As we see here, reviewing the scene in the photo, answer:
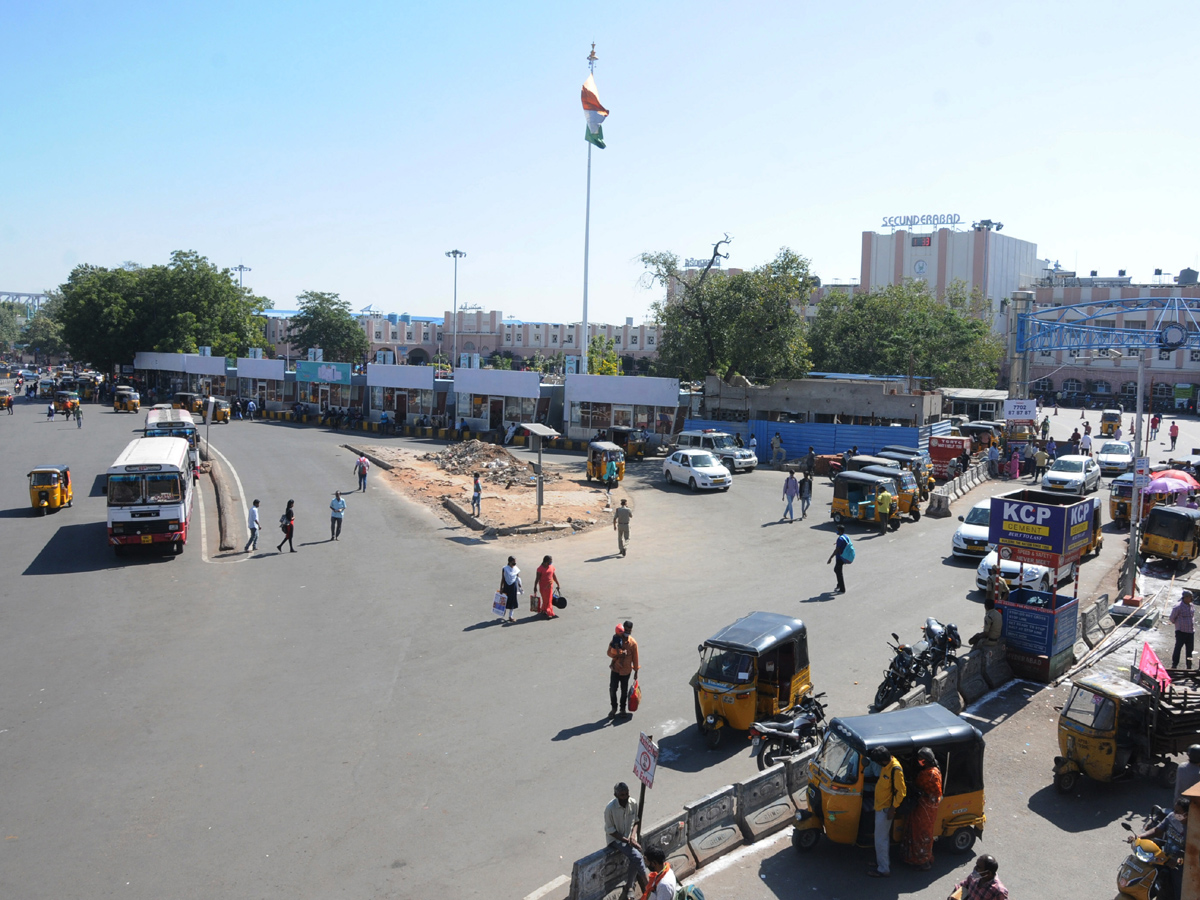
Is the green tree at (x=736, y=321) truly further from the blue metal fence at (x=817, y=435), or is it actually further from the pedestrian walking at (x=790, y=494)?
the pedestrian walking at (x=790, y=494)

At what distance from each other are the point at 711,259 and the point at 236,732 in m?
35.8

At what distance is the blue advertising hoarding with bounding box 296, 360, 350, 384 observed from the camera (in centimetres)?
5653

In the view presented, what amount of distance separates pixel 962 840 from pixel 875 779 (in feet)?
4.08

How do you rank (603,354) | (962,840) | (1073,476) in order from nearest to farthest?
(962,840) < (1073,476) < (603,354)

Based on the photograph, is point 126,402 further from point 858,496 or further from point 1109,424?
point 1109,424

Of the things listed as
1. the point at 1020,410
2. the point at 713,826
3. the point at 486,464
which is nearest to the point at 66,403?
the point at 486,464

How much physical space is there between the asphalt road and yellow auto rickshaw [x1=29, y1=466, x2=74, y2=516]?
1143 millimetres

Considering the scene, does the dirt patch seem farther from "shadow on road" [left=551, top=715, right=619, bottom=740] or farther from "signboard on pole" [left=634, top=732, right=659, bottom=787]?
"signboard on pole" [left=634, top=732, right=659, bottom=787]

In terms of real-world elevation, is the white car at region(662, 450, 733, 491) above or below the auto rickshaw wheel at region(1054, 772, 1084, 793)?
above

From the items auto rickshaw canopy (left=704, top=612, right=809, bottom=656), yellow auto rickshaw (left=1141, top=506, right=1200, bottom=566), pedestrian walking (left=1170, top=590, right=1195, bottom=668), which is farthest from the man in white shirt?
yellow auto rickshaw (left=1141, top=506, right=1200, bottom=566)

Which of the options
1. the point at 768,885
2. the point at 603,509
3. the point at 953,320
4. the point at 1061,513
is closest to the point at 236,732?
the point at 768,885

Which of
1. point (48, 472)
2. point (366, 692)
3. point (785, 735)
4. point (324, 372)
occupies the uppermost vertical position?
point (324, 372)

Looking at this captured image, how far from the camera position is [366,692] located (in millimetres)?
12414

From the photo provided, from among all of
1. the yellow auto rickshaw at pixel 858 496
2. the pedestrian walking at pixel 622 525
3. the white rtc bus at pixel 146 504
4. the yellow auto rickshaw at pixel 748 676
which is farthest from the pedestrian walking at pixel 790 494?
the white rtc bus at pixel 146 504
